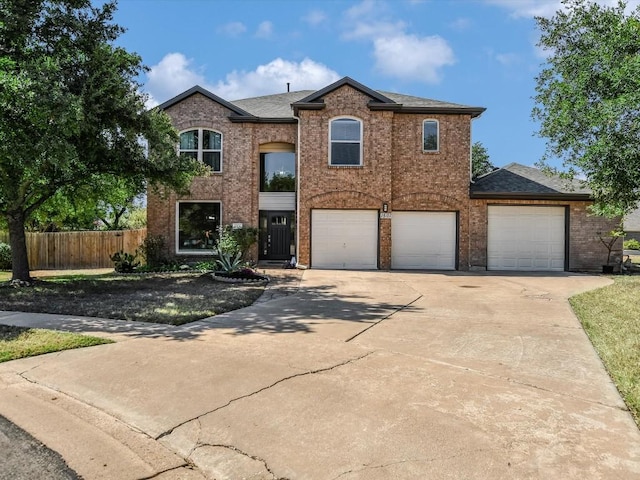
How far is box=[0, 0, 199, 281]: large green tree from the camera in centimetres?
951

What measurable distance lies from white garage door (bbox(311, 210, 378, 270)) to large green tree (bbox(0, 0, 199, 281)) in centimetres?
580

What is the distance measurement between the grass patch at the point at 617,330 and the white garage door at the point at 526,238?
546 centimetres

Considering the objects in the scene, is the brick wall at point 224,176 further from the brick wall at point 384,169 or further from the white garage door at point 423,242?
the white garage door at point 423,242

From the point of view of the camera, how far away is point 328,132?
17.8 meters

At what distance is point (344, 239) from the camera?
59.6 ft

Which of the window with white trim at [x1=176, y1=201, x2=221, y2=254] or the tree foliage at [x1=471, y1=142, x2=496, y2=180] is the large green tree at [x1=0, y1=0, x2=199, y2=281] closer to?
the window with white trim at [x1=176, y1=201, x2=221, y2=254]

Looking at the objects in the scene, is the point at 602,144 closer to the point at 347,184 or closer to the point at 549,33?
the point at 549,33

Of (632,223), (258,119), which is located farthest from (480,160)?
(258,119)

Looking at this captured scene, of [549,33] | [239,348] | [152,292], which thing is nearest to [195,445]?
[239,348]

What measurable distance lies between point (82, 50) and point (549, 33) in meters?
16.3

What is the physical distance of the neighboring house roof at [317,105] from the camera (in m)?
17.5

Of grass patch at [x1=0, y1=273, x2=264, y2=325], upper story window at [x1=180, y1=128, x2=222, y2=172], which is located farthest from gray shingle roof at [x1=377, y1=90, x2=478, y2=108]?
grass patch at [x1=0, y1=273, x2=264, y2=325]

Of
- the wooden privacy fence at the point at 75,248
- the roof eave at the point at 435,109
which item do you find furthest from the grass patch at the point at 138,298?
the wooden privacy fence at the point at 75,248

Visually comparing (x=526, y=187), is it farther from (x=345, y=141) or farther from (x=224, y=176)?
(x=224, y=176)
